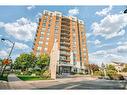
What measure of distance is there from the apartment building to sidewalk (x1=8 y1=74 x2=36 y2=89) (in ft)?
2.97

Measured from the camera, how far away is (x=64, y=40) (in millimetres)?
8453

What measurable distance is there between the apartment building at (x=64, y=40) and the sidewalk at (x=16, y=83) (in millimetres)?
904

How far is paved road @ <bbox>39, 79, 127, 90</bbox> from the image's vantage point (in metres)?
7.64

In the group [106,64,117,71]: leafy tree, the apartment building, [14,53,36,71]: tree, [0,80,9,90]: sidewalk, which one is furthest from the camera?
the apartment building

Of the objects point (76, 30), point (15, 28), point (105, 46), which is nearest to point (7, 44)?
point (15, 28)

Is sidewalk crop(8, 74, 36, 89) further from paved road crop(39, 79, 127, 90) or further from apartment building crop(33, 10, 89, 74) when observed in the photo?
apartment building crop(33, 10, 89, 74)

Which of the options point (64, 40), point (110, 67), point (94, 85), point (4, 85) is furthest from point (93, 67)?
point (4, 85)

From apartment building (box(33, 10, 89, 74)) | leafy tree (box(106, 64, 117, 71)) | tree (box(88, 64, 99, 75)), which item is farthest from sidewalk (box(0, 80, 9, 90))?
leafy tree (box(106, 64, 117, 71))

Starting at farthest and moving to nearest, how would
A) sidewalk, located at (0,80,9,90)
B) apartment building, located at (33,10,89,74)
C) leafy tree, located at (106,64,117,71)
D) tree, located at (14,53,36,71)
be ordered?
apartment building, located at (33,10,89,74) < leafy tree, located at (106,64,117,71) < tree, located at (14,53,36,71) < sidewalk, located at (0,80,9,90)

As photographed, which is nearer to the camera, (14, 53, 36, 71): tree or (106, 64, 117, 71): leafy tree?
(14, 53, 36, 71): tree

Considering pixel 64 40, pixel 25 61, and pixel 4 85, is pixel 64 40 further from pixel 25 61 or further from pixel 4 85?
pixel 4 85
